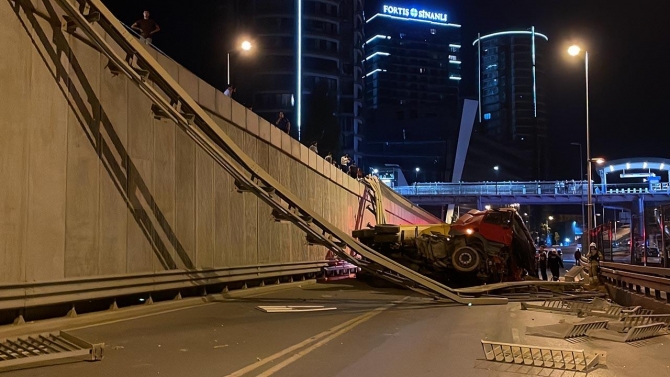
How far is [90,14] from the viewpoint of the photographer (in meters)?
10.5

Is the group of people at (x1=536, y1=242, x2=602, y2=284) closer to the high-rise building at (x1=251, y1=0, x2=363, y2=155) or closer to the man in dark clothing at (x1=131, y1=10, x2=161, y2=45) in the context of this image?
the man in dark clothing at (x1=131, y1=10, x2=161, y2=45)

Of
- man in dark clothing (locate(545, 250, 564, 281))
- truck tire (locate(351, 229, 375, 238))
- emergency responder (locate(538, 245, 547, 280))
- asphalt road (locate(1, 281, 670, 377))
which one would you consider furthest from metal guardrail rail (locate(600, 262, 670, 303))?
truck tire (locate(351, 229, 375, 238))

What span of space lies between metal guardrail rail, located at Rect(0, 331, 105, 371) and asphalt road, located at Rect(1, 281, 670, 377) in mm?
115

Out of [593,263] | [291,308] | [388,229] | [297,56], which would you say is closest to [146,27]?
[291,308]

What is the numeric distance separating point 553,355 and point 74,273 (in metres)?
7.60

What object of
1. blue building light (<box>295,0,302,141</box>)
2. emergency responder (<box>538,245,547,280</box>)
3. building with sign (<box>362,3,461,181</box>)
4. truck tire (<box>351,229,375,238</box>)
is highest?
building with sign (<box>362,3,461,181</box>)

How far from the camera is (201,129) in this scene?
12883 mm

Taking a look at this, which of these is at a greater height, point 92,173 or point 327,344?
point 92,173

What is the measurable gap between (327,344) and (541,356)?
303 cm

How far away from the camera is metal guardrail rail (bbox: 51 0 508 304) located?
1062cm

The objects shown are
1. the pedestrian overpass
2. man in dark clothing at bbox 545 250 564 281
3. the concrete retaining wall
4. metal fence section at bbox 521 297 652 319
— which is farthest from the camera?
the pedestrian overpass

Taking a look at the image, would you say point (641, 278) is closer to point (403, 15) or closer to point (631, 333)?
point (631, 333)

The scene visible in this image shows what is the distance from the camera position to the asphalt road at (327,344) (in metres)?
7.18

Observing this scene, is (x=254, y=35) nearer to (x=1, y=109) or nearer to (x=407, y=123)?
(x=407, y=123)
